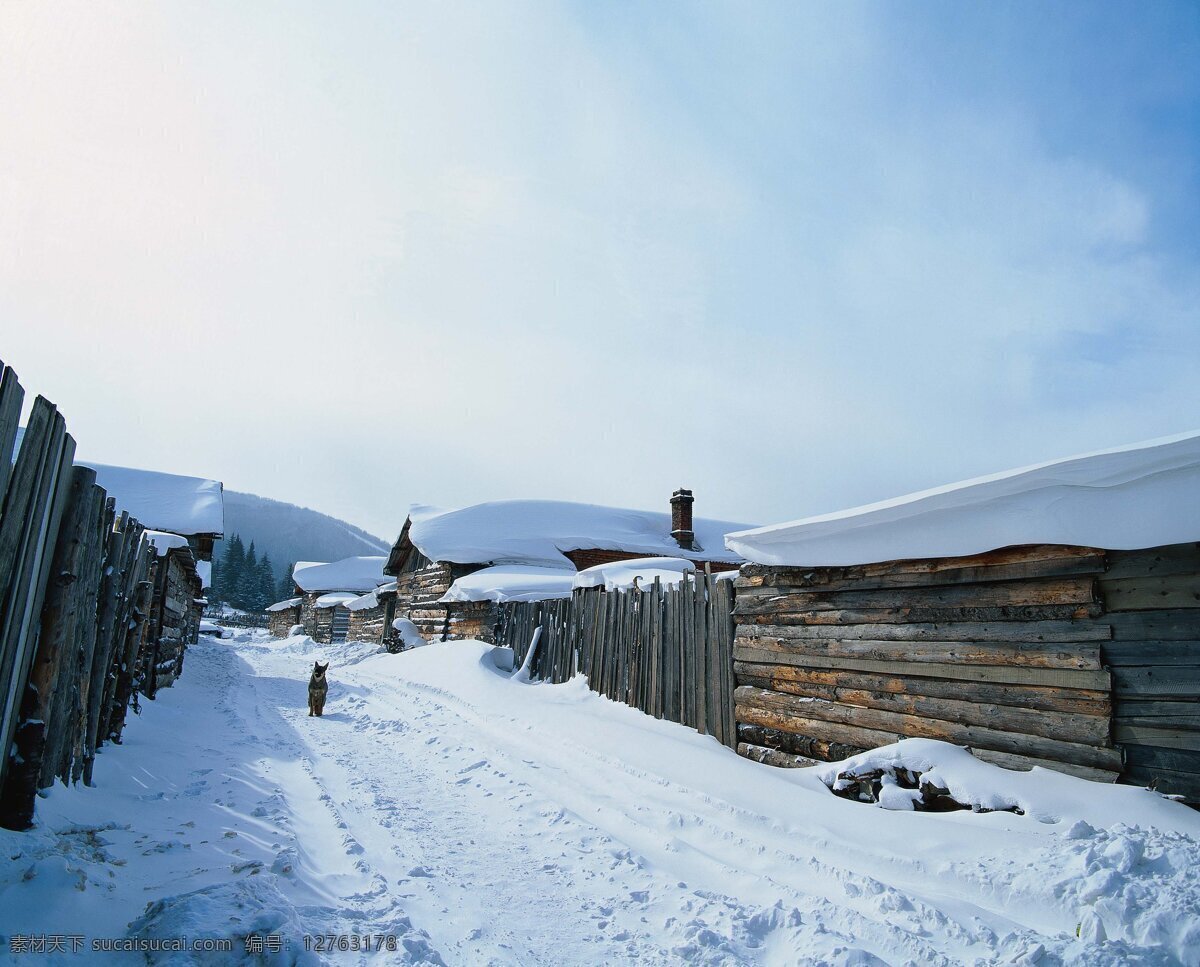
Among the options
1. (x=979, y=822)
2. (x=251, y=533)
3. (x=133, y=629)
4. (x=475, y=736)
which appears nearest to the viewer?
(x=979, y=822)

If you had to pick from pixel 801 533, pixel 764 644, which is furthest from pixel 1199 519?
Result: pixel 764 644

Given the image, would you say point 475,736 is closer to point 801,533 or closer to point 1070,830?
point 801,533

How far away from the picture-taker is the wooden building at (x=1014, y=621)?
4.00m

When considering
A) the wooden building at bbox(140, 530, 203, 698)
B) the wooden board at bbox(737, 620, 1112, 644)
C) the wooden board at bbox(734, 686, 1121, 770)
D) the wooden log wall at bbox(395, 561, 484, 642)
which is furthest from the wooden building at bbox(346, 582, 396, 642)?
the wooden board at bbox(737, 620, 1112, 644)

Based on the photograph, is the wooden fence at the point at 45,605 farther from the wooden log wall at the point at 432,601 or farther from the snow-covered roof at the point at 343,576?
the snow-covered roof at the point at 343,576

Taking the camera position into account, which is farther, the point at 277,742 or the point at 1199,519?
the point at 277,742

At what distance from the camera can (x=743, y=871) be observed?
13.0 feet

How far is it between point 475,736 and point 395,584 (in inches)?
851

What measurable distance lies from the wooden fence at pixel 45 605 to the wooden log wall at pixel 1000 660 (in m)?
5.70

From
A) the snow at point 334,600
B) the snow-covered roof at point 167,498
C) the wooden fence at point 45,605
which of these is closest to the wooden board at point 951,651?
the wooden fence at point 45,605

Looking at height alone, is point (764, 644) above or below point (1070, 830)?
above

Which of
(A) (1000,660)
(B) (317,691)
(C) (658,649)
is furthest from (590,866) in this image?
(B) (317,691)

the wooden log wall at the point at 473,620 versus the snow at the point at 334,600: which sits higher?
the wooden log wall at the point at 473,620

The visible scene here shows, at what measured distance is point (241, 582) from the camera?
72.1 m
